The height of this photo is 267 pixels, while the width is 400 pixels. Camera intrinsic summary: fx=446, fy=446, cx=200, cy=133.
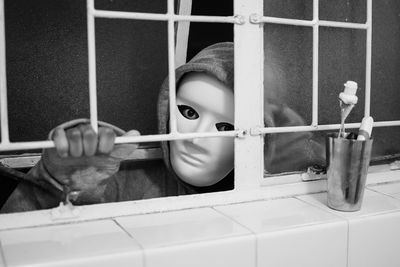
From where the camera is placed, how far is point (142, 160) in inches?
61.9

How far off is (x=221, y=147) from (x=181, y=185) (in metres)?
0.28

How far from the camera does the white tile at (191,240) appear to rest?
881 millimetres

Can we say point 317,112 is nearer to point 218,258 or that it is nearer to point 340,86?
point 340,86

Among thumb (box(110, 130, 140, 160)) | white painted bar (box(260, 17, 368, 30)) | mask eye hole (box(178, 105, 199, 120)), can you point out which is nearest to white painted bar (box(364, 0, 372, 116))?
white painted bar (box(260, 17, 368, 30))

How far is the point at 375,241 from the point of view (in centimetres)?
107

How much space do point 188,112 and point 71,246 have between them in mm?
584

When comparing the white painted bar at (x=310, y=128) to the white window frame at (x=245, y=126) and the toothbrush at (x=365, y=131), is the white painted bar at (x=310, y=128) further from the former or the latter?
the toothbrush at (x=365, y=131)

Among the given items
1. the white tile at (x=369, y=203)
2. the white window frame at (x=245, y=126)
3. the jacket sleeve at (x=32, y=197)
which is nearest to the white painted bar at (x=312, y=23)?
the white window frame at (x=245, y=126)

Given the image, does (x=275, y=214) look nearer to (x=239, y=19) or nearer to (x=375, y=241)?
(x=375, y=241)

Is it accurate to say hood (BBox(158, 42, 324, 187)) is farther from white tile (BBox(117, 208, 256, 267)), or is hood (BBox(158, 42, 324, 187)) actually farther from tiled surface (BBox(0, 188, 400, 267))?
white tile (BBox(117, 208, 256, 267))

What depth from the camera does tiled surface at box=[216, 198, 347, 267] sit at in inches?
38.2

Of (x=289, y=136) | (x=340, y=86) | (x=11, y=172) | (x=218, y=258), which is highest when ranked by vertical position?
(x=340, y=86)

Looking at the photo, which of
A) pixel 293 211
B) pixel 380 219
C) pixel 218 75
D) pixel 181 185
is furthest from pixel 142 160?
pixel 380 219

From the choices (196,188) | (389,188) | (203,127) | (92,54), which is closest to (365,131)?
(389,188)
